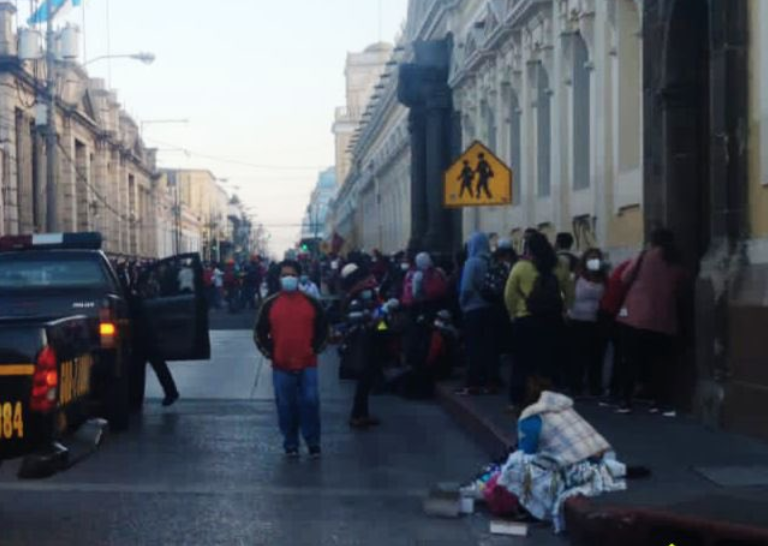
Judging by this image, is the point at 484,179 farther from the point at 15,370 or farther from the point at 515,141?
the point at 15,370

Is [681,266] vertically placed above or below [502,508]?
above

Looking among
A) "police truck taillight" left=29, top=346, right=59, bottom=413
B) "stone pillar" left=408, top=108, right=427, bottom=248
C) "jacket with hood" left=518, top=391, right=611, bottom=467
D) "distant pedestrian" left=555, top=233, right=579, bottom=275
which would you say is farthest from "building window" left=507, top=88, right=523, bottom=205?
"police truck taillight" left=29, top=346, right=59, bottom=413

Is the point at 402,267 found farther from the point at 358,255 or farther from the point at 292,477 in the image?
the point at 292,477

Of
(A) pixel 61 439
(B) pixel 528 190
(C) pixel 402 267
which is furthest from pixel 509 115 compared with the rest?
(A) pixel 61 439

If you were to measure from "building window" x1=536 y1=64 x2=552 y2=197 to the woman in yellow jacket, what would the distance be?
10.1 meters

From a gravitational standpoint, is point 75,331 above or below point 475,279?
below

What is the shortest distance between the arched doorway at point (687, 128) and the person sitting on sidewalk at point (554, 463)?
499cm

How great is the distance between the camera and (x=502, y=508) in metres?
9.64

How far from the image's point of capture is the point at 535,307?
533 inches

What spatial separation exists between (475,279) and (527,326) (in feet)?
7.41

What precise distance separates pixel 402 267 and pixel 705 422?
11.5 metres

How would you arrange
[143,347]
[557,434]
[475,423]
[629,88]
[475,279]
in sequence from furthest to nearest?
1. [629,88]
2. [143,347]
3. [475,279]
4. [475,423]
5. [557,434]

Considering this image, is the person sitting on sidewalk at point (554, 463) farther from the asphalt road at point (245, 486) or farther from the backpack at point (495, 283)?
the backpack at point (495, 283)

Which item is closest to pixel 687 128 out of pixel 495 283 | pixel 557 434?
pixel 495 283
